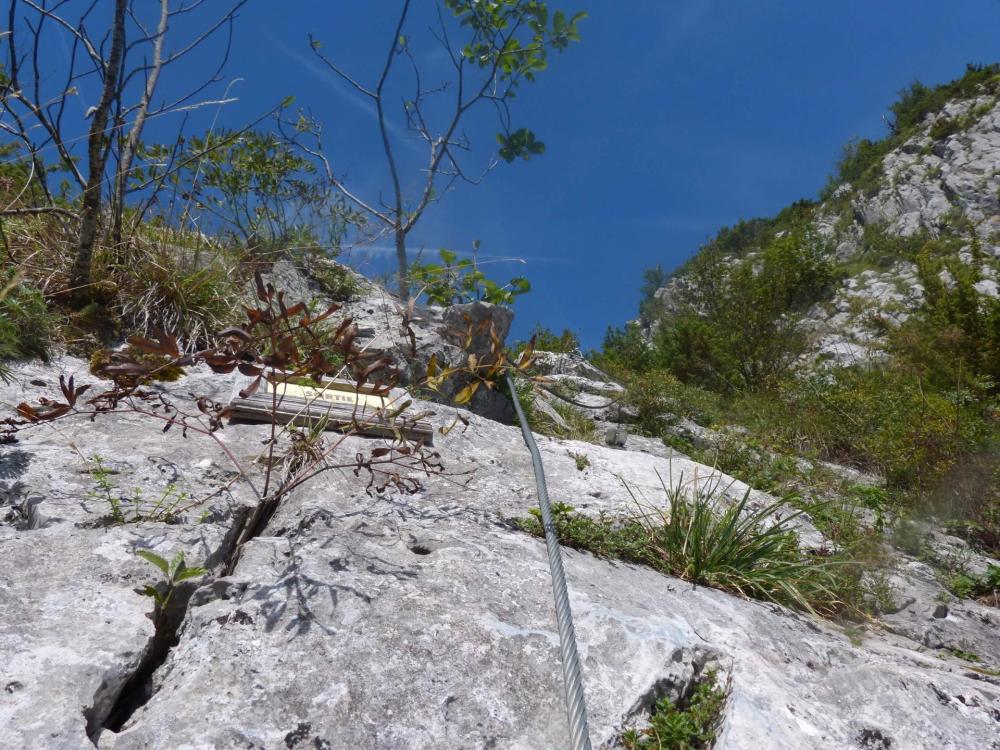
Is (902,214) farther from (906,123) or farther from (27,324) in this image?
(27,324)

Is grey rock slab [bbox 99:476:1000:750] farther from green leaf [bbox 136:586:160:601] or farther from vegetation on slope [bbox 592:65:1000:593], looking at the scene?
vegetation on slope [bbox 592:65:1000:593]

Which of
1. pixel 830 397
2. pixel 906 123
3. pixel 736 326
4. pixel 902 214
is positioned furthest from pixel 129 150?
pixel 906 123

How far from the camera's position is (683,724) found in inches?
66.2

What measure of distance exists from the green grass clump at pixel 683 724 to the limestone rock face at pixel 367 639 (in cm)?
4

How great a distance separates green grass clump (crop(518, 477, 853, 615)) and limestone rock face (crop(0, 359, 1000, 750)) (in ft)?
0.40

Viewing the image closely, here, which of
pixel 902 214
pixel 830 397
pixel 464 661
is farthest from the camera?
pixel 902 214

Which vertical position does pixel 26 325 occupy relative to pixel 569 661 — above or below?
above

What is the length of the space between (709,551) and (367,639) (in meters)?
1.59

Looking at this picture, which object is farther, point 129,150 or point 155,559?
point 129,150

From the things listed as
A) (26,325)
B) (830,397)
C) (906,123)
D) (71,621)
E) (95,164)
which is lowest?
(71,621)

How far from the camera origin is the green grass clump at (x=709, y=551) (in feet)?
8.72

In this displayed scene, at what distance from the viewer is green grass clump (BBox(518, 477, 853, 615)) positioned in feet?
8.72

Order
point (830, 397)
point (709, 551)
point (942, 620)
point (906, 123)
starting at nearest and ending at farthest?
point (709, 551)
point (942, 620)
point (830, 397)
point (906, 123)

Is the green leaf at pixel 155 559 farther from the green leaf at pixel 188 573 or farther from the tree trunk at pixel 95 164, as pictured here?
the tree trunk at pixel 95 164
